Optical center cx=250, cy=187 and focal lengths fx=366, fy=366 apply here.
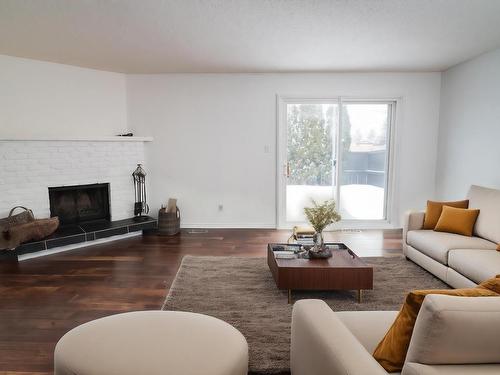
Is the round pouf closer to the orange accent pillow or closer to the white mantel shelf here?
the orange accent pillow

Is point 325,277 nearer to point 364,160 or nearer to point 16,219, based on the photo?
point 364,160

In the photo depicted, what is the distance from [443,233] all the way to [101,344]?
3.53 m

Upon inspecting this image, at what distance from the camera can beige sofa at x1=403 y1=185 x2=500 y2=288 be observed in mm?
3080

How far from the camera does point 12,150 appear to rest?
4594mm

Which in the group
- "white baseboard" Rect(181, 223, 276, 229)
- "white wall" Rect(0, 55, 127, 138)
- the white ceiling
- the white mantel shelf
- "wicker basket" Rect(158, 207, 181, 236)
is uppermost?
the white ceiling

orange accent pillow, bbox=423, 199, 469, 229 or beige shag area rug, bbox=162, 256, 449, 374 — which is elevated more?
orange accent pillow, bbox=423, 199, 469, 229

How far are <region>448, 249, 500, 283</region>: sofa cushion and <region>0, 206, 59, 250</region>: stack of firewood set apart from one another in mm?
4539

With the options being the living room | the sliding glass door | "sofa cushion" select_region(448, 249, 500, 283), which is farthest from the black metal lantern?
"sofa cushion" select_region(448, 249, 500, 283)

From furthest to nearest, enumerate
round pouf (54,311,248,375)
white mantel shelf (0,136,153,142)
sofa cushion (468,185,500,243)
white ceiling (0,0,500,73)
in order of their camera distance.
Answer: white mantel shelf (0,136,153,142) < sofa cushion (468,185,500,243) < white ceiling (0,0,500,73) < round pouf (54,311,248,375)

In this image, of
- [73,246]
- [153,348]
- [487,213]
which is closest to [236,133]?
[73,246]

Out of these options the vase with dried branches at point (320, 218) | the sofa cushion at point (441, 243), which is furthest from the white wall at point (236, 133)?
the vase with dried branches at point (320, 218)

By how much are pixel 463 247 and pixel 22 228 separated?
479 centimetres

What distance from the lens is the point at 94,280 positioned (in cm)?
372

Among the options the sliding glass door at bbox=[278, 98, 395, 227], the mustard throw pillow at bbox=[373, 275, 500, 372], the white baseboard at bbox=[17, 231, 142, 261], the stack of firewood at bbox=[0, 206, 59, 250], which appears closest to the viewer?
the mustard throw pillow at bbox=[373, 275, 500, 372]
